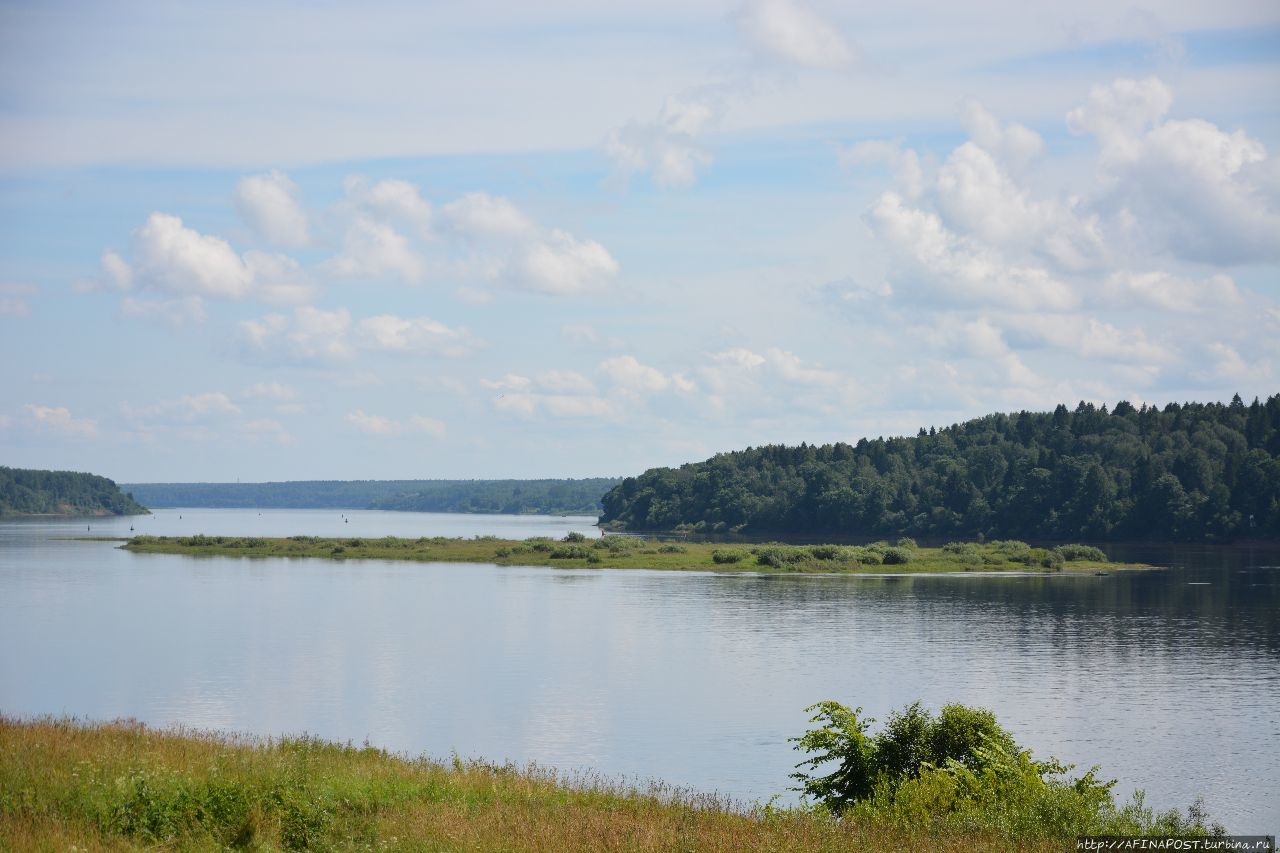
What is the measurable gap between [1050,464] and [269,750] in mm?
185362

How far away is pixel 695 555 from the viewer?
149 meters

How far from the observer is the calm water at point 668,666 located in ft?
142

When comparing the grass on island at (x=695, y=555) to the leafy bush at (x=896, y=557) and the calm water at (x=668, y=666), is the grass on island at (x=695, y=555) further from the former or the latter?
the calm water at (x=668, y=666)

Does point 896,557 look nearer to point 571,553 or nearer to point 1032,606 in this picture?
point 571,553

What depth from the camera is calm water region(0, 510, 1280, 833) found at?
4322 centimetres

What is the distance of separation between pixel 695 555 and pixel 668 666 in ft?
285

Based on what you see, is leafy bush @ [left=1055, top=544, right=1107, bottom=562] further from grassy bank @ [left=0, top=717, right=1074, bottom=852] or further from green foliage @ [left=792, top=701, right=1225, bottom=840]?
grassy bank @ [left=0, top=717, right=1074, bottom=852]

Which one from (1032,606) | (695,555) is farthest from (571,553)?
(1032,606)

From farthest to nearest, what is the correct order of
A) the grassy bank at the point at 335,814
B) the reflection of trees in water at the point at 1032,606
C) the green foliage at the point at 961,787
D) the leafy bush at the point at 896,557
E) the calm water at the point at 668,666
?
the leafy bush at the point at 896,557 → the reflection of trees in water at the point at 1032,606 → the calm water at the point at 668,666 → the green foliage at the point at 961,787 → the grassy bank at the point at 335,814

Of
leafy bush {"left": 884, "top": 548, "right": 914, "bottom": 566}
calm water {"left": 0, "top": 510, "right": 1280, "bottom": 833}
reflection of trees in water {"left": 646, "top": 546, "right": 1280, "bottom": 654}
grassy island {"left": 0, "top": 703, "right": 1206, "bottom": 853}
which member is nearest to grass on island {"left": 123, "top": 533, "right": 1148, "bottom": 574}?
leafy bush {"left": 884, "top": 548, "right": 914, "bottom": 566}

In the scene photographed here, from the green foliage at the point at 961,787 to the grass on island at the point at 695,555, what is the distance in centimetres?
10478

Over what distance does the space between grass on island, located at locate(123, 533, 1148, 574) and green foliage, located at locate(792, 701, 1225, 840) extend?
105 meters

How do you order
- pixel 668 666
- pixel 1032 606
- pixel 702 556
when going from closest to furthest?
pixel 668 666, pixel 1032 606, pixel 702 556

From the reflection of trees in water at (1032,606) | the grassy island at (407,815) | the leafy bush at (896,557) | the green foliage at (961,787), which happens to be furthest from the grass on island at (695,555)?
the grassy island at (407,815)
